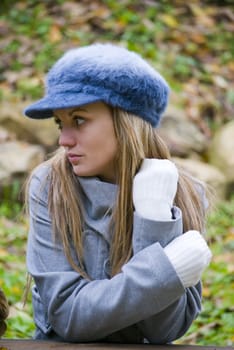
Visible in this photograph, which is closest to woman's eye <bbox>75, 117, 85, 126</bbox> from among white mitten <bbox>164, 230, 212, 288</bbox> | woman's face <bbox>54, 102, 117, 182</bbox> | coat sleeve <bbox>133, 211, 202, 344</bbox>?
woman's face <bbox>54, 102, 117, 182</bbox>

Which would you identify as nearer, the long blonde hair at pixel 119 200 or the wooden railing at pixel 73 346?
the wooden railing at pixel 73 346

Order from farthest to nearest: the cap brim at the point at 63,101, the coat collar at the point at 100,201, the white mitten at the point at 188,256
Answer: the coat collar at the point at 100,201 < the cap brim at the point at 63,101 < the white mitten at the point at 188,256

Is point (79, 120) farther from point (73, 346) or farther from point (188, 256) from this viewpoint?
point (73, 346)

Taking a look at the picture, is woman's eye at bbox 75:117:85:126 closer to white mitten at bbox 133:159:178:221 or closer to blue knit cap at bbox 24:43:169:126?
blue knit cap at bbox 24:43:169:126

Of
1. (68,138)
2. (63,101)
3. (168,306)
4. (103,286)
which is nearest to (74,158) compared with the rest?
(68,138)

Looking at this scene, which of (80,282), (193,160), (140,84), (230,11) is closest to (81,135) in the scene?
(140,84)

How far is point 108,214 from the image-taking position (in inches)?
93.9

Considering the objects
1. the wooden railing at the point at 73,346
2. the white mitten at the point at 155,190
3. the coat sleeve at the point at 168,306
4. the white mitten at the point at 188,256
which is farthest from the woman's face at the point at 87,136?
the wooden railing at the point at 73,346

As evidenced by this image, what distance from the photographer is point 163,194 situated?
7.30ft

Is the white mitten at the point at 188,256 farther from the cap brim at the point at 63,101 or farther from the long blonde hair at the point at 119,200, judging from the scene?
the cap brim at the point at 63,101

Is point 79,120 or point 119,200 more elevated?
point 79,120

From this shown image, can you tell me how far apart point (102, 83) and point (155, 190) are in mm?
356

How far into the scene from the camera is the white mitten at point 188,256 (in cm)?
212

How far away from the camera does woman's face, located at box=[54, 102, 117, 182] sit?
232cm
